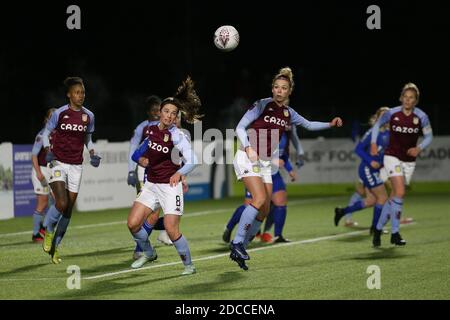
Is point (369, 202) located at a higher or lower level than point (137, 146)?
lower

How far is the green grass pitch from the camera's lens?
31.2ft

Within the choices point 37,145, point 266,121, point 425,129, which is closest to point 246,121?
point 266,121

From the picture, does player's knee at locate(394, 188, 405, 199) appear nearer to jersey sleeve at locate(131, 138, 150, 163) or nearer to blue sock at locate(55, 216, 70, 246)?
jersey sleeve at locate(131, 138, 150, 163)

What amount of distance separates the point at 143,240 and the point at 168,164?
3.74ft

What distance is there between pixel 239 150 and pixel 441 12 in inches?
1320

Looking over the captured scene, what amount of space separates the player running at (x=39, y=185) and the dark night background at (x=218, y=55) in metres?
16.5

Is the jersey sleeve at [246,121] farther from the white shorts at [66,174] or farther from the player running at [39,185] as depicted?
the player running at [39,185]

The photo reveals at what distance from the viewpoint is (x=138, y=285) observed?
10.0m

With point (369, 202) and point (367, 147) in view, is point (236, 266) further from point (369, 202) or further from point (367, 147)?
point (369, 202)

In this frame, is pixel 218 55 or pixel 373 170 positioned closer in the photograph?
pixel 373 170

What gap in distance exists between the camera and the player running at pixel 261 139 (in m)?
11.3

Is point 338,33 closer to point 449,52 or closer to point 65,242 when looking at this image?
point 449,52

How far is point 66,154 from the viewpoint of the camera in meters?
12.6
